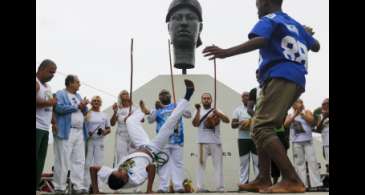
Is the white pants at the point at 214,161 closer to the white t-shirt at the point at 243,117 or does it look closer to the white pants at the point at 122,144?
the white t-shirt at the point at 243,117

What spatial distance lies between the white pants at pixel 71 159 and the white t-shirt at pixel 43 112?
51.4 inches

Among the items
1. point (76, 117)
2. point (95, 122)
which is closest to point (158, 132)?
point (76, 117)

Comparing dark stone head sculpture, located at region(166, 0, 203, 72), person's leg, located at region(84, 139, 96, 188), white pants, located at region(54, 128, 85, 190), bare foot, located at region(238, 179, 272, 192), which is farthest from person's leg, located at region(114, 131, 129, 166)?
dark stone head sculpture, located at region(166, 0, 203, 72)

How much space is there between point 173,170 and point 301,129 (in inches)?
84.9

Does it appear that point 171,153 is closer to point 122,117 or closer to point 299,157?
point 122,117

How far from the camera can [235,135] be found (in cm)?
1159

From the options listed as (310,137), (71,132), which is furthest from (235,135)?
(71,132)

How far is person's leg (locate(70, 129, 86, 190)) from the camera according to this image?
651 cm

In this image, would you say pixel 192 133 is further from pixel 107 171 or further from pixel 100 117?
pixel 107 171

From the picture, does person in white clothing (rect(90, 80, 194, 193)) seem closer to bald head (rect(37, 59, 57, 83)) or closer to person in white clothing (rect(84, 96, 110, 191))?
bald head (rect(37, 59, 57, 83))

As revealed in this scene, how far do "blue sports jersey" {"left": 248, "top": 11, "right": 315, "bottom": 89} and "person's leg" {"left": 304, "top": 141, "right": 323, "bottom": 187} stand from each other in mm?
4404

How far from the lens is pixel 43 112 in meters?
4.99

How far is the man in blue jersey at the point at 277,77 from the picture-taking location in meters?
3.41

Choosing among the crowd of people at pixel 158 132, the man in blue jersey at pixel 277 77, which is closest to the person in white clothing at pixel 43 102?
the crowd of people at pixel 158 132
